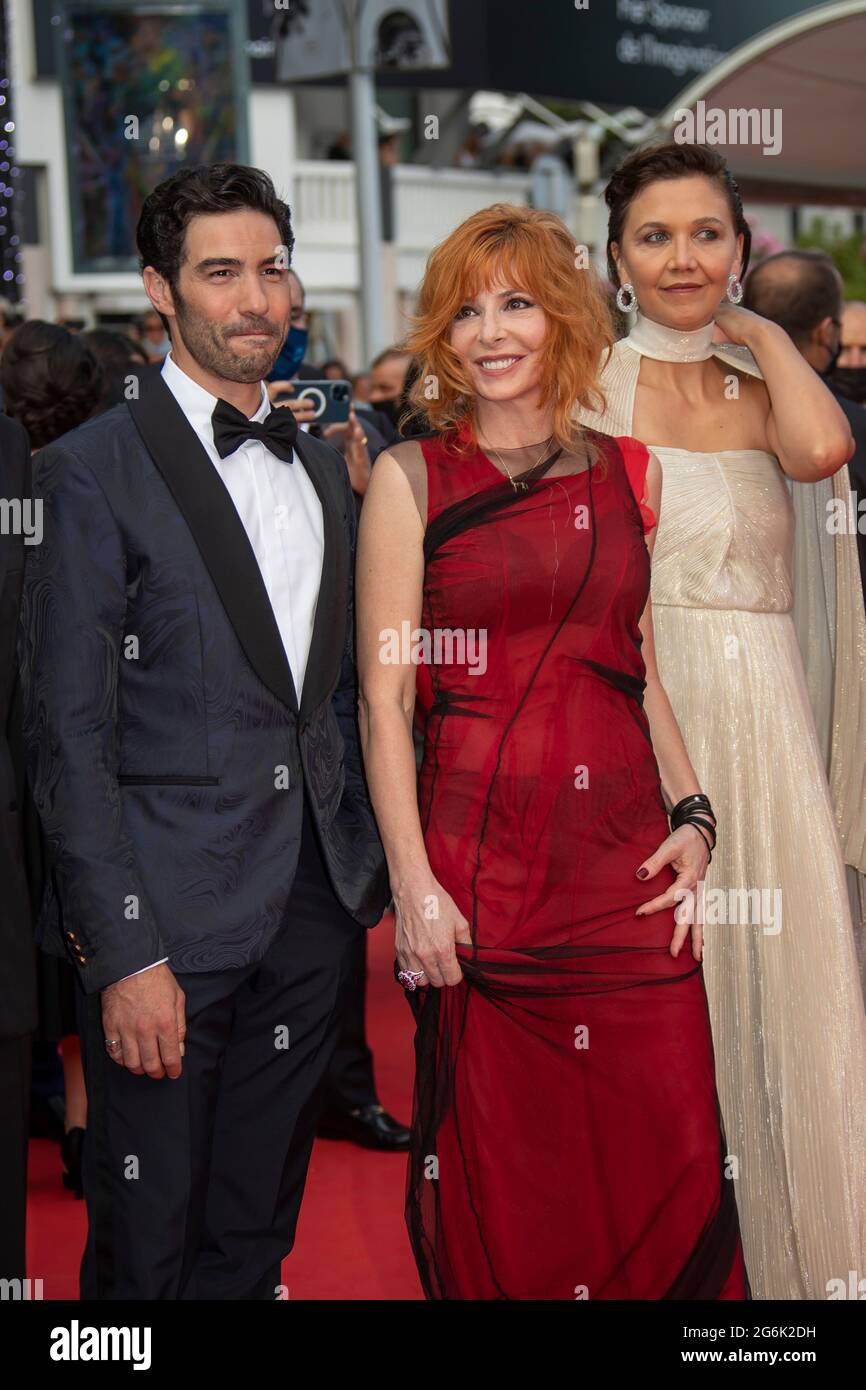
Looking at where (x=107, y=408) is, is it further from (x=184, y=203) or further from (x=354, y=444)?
(x=184, y=203)

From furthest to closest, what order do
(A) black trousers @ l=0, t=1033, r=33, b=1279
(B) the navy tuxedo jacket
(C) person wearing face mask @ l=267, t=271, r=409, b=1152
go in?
(C) person wearing face mask @ l=267, t=271, r=409, b=1152 < (A) black trousers @ l=0, t=1033, r=33, b=1279 < (B) the navy tuxedo jacket

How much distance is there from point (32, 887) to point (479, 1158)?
93 cm

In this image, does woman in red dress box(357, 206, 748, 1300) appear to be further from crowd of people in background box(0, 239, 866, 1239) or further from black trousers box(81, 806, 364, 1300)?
crowd of people in background box(0, 239, 866, 1239)

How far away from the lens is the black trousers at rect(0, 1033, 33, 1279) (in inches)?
99.1

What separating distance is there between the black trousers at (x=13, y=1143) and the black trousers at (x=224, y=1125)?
102 mm

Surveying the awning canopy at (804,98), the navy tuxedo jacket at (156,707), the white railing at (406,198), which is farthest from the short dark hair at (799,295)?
the white railing at (406,198)

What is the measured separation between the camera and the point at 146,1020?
2.38 meters

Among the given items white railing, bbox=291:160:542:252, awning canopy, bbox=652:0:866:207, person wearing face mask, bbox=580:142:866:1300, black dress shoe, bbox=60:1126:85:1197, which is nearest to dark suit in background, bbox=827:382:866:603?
person wearing face mask, bbox=580:142:866:1300

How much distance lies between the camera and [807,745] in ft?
10.3

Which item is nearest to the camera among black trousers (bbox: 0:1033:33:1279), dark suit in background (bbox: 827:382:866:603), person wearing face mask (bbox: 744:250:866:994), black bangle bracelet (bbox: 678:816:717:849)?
black trousers (bbox: 0:1033:33:1279)

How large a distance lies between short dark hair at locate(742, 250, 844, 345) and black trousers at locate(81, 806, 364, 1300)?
218 cm

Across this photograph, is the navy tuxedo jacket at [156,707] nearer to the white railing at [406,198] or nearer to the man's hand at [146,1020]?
the man's hand at [146,1020]

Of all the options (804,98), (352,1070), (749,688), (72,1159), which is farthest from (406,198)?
(749,688)
